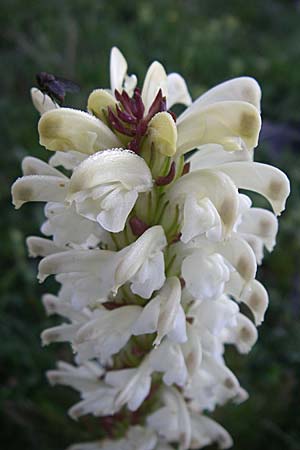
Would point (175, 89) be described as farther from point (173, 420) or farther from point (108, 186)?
point (173, 420)

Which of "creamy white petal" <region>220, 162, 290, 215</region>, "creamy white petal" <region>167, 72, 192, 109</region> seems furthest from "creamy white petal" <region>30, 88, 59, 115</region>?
"creamy white petal" <region>220, 162, 290, 215</region>

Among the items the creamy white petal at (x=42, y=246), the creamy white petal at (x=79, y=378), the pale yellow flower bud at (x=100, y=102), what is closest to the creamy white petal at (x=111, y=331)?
the creamy white petal at (x=42, y=246)

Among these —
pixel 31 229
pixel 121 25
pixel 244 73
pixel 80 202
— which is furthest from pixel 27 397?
pixel 121 25

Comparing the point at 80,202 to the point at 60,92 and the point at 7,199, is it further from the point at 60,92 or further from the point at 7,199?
the point at 7,199

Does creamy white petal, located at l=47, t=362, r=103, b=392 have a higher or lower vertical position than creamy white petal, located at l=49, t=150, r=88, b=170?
lower

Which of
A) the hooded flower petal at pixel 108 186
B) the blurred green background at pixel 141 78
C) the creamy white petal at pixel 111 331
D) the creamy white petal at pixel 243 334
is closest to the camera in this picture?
the hooded flower petal at pixel 108 186

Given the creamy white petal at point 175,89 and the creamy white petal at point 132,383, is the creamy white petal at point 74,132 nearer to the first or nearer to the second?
the creamy white petal at point 175,89

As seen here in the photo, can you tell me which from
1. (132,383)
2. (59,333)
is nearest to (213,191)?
(132,383)

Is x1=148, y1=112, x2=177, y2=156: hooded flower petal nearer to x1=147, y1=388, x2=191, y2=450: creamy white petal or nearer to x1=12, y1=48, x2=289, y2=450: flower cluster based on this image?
x1=12, y1=48, x2=289, y2=450: flower cluster

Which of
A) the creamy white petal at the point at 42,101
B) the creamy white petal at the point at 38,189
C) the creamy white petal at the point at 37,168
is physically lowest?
the creamy white petal at the point at 37,168
